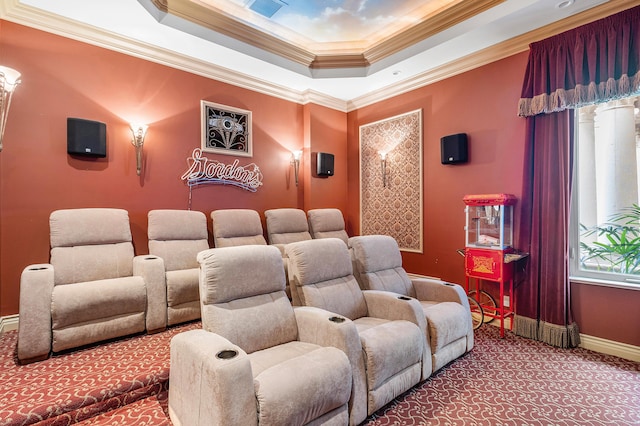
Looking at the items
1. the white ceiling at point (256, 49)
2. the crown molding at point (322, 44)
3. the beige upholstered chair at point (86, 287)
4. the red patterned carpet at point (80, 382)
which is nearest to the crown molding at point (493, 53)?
the white ceiling at point (256, 49)

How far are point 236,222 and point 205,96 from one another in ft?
5.90

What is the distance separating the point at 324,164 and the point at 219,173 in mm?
1717

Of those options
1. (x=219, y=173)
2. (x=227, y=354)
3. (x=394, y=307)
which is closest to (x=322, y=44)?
(x=219, y=173)

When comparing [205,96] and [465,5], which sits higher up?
[465,5]

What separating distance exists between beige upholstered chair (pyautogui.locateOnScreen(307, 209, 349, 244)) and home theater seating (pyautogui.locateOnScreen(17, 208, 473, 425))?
163 centimetres

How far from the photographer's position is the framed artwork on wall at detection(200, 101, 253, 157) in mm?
4273

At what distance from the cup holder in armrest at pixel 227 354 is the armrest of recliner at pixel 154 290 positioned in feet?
5.81

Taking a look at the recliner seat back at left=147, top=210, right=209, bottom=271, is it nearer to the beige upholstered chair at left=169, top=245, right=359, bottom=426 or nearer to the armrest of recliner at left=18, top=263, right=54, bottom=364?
the armrest of recliner at left=18, top=263, right=54, bottom=364

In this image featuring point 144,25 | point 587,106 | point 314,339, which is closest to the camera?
point 314,339

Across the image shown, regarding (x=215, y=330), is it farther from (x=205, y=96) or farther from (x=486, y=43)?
(x=486, y=43)

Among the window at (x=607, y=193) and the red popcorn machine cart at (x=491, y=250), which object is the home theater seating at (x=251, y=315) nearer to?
the red popcorn machine cart at (x=491, y=250)

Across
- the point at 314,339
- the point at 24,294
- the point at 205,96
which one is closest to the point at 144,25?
the point at 205,96

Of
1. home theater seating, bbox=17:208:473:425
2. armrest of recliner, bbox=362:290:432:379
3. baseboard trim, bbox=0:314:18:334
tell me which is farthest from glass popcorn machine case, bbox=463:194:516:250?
baseboard trim, bbox=0:314:18:334

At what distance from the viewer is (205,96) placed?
427 cm
